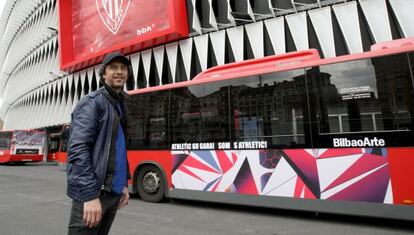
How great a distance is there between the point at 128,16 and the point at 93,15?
5.01 metres

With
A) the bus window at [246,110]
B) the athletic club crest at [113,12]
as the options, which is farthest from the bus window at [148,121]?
the athletic club crest at [113,12]

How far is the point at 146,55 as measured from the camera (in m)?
23.8

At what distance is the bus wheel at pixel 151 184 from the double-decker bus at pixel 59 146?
863cm

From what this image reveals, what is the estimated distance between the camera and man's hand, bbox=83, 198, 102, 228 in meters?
1.88

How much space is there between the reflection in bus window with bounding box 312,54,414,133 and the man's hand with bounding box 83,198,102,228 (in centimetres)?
484

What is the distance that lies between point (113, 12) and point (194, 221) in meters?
22.2

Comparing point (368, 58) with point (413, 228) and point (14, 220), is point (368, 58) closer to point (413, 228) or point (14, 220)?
point (413, 228)

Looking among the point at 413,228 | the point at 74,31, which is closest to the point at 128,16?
the point at 74,31

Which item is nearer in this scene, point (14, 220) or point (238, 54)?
point (14, 220)

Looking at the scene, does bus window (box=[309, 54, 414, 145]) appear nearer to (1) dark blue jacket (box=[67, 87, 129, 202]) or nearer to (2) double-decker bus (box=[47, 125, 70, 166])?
(1) dark blue jacket (box=[67, 87, 129, 202])

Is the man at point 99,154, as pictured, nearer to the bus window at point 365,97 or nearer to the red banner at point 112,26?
the bus window at point 365,97

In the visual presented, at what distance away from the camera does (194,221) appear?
585 cm

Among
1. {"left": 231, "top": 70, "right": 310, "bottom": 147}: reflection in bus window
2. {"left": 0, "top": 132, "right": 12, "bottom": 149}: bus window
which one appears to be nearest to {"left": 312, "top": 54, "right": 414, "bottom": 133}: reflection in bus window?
{"left": 231, "top": 70, "right": 310, "bottom": 147}: reflection in bus window

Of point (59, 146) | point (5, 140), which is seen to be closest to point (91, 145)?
point (59, 146)
